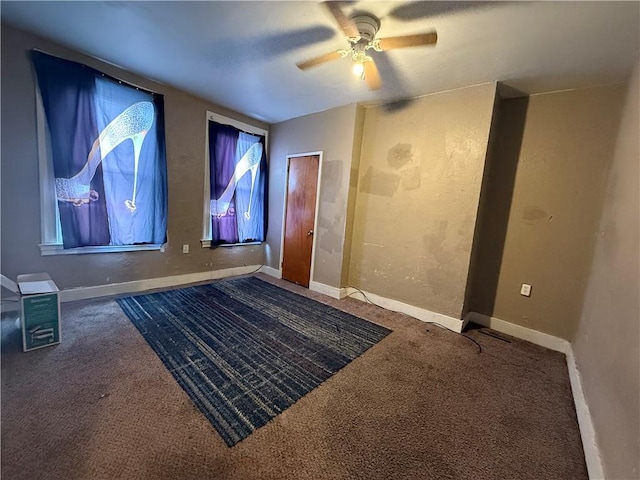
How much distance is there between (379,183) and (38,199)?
11.8 ft

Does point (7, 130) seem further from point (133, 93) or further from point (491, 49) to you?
point (491, 49)

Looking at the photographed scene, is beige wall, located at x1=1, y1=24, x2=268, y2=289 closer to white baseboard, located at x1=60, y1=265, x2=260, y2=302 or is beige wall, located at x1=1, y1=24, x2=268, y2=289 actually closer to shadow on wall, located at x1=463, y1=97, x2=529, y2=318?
white baseboard, located at x1=60, y1=265, x2=260, y2=302

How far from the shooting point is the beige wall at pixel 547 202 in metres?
2.36

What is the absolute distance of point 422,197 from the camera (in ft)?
9.61

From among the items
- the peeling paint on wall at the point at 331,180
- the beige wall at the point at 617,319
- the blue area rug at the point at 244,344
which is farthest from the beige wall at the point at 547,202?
the peeling paint on wall at the point at 331,180

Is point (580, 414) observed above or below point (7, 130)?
below

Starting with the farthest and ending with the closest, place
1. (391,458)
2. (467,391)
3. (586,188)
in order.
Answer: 1. (586,188)
2. (467,391)
3. (391,458)

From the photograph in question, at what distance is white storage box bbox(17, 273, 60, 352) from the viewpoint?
1.84 metres

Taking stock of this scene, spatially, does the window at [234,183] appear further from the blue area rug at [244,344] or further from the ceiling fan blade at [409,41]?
the ceiling fan blade at [409,41]

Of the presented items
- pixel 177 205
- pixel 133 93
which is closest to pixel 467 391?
pixel 177 205

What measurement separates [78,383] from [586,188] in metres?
4.38

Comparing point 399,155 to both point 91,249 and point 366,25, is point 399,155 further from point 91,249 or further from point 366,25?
point 91,249

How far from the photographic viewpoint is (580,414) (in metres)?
1.62

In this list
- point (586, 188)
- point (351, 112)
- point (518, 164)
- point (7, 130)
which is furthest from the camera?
point (351, 112)
